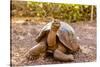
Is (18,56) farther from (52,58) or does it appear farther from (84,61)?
(84,61)

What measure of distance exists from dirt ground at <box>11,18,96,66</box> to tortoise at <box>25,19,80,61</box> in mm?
50

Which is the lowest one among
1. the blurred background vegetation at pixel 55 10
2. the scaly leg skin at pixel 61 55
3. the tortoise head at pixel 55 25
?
the scaly leg skin at pixel 61 55

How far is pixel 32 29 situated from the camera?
1.86m

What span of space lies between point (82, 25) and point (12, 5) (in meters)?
0.85

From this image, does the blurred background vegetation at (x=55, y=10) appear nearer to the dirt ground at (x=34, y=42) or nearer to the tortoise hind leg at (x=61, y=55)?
the dirt ground at (x=34, y=42)

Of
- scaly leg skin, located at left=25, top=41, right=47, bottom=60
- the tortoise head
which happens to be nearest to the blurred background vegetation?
the tortoise head

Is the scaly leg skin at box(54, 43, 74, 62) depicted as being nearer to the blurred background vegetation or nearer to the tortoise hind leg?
the tortoise hind leg

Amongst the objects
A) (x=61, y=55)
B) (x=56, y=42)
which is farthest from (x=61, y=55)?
(x=56, y=42)

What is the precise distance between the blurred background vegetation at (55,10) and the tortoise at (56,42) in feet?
0.31

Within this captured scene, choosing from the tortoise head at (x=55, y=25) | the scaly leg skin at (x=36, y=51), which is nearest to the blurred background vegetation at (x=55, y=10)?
the tortoise head at (x=55, y=25)

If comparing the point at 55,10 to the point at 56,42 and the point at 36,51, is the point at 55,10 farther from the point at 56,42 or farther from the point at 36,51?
the point at 36,51

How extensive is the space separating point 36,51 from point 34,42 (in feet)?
0.33

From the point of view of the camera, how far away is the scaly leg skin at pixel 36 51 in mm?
1841
